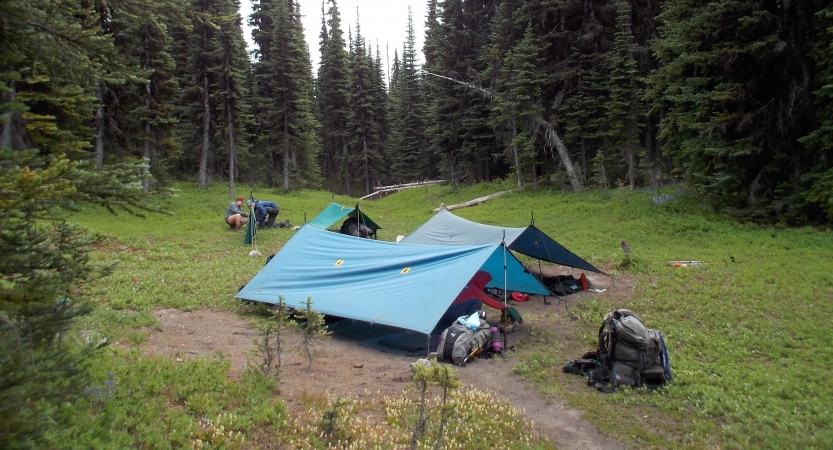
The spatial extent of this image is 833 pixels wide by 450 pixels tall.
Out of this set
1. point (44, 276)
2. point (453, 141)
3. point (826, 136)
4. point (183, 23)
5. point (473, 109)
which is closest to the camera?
point (44, 276)

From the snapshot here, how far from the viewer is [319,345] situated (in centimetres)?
739


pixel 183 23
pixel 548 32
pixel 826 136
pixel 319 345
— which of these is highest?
pixel 548 32

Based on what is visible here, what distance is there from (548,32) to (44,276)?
23391mm

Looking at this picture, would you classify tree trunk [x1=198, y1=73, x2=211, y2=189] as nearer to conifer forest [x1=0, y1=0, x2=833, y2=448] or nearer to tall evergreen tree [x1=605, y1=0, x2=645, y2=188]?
conifer forest [x1=0, y1=0, x2=833, y2=448]

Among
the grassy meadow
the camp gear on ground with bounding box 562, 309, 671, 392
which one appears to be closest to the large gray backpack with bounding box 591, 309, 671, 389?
the camp gear on ground with bounding box 562, 309, 671, 392

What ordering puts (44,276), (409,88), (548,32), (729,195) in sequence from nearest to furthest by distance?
1. (44,276)
2. (729,195)
3. (548,32)
4. (409,88)

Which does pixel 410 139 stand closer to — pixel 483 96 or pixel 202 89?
pixel 483 96

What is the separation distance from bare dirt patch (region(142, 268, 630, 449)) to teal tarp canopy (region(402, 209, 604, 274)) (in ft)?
4.62

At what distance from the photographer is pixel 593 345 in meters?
7.12

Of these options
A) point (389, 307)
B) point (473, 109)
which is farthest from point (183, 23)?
point (473, 109)

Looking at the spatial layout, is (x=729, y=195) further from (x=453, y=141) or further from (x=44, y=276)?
(x=453, y=141)

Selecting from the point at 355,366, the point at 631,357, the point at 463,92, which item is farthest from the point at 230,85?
the point at 631,357

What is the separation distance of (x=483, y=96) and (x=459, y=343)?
21711 mm

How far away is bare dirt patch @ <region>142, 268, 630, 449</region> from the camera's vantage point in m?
5.07
